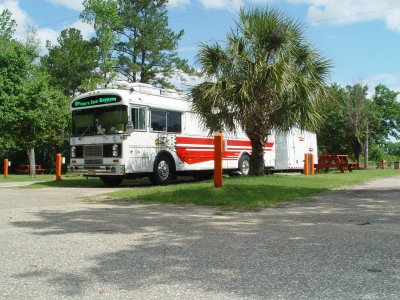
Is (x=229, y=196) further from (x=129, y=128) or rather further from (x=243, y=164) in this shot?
(x=243, y=164)

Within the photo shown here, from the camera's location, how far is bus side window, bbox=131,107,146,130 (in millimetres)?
16531

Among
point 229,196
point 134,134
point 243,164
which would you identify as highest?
point 134,134

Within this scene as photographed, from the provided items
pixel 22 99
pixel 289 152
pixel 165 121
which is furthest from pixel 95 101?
pixel 22 99

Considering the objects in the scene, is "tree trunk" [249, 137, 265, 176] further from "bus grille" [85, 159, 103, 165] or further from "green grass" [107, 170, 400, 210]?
"bus grille" [85, 159, 103, 165]

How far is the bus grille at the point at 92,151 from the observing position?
16812 millimetres

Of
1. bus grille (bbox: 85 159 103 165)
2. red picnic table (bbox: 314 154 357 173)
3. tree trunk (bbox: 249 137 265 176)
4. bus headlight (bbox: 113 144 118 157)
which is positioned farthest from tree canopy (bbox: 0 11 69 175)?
red picnic table (bbox: 314 154 357 173)

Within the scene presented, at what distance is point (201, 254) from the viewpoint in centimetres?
537

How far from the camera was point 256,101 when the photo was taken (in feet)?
56.5

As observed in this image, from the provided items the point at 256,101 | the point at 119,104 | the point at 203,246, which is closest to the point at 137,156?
the point at 119,104

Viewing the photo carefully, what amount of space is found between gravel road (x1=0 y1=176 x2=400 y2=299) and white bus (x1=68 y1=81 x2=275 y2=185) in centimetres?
720

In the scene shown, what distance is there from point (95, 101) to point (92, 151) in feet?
5.76

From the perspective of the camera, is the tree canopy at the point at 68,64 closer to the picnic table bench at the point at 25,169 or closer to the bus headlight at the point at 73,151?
the picnic table bench at the point at 25,169

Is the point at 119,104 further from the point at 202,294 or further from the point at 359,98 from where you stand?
the point at 359,98

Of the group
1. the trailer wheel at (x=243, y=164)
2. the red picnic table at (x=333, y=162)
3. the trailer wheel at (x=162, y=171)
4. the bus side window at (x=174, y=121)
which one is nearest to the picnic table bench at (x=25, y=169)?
the trailer wheel at (x=243, y=164)
